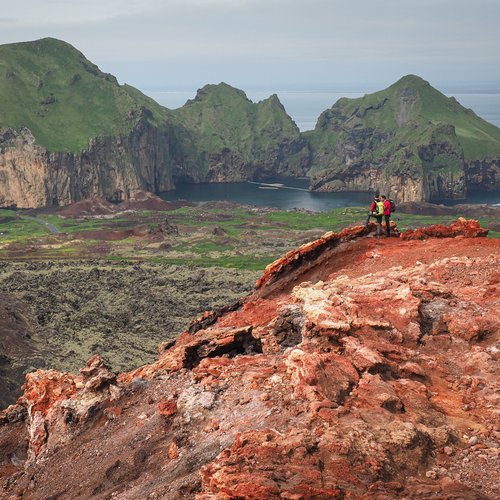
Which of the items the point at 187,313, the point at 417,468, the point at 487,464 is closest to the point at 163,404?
the point at 417,468

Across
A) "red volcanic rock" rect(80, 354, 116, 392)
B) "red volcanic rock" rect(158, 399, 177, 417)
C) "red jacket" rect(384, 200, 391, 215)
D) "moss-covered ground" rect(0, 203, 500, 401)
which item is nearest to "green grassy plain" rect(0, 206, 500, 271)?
"moss-covered ground" rect(0, 203, 500, 401)

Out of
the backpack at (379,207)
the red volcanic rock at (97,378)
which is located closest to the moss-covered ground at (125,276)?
the red volcanic rock at (97,378)

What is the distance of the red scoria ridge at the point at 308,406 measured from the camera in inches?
787

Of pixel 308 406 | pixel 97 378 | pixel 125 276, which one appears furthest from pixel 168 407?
pixel 125 276

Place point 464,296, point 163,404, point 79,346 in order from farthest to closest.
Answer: point 79,346, point 464,296, point 163,404

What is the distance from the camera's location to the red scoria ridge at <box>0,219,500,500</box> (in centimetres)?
2000

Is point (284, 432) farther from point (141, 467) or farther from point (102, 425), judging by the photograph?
point (102, 425)

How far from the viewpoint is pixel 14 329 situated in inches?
3433

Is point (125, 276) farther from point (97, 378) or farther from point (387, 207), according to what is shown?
point (97, 378)

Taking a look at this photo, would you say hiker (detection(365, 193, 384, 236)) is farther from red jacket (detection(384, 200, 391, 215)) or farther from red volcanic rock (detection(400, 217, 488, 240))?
red volcanic rock (detection(400, 217, 488, 240))

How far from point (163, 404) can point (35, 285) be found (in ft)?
316

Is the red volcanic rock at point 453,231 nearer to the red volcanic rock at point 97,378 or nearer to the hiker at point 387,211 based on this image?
the hiker at point 387,211

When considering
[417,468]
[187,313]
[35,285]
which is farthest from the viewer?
[35,285]

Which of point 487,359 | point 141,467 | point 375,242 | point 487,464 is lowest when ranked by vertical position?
point 141,467
